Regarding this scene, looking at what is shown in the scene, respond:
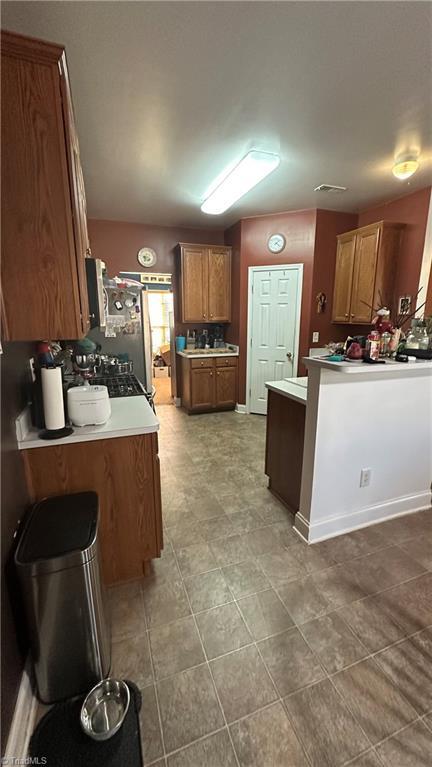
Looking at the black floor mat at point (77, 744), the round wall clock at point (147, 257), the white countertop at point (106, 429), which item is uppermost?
the round wall clock at point (147, 257)

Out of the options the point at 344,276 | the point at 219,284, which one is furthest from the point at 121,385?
the point at 344,276

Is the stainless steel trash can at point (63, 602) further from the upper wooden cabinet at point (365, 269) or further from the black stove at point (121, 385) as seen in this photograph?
the upper wooden cabinet at point (365, 269)

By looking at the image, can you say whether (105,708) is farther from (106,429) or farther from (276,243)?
(276,243)

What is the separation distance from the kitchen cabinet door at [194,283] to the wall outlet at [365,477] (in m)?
3.23

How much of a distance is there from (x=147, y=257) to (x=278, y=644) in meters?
4.55

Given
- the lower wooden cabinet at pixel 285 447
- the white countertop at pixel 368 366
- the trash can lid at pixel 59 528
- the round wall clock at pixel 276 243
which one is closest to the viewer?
the trash can lid at pixel 59 528

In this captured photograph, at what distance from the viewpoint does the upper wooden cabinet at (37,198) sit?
1.06 m

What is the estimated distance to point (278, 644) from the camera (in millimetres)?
1393

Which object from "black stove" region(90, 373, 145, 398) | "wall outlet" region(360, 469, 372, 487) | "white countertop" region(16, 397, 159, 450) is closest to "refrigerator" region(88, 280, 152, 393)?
"black stove" region(90, 373, 145, 398)

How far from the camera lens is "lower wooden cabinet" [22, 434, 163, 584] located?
1439 mm

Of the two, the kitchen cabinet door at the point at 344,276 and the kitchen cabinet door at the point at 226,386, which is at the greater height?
the kitchen cabinet door at the point at 344,276

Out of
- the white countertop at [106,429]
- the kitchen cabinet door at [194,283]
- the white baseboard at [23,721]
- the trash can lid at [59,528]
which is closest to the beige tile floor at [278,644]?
the white baseboard at [23,721]

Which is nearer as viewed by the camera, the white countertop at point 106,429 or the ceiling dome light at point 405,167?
the white countertop at point 106,429

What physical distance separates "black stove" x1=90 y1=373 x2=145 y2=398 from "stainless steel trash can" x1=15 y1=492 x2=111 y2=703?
3.53 feet
